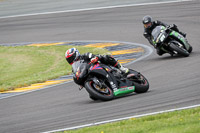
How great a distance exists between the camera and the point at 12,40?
24.1 metres

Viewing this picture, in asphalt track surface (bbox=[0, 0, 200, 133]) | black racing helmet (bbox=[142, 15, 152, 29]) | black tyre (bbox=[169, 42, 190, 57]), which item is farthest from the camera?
black racing helmet (bbox=[142, 15, 152, 29])

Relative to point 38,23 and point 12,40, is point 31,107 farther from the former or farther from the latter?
point 38,23

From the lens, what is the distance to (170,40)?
14820 millimetres

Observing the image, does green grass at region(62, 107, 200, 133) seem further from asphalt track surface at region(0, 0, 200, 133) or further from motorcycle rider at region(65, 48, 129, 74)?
motorcycle rider at region(65, 48, 129, 74)

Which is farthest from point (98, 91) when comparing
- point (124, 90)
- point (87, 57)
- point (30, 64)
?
point (30, 64)

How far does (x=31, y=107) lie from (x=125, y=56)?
665 cm

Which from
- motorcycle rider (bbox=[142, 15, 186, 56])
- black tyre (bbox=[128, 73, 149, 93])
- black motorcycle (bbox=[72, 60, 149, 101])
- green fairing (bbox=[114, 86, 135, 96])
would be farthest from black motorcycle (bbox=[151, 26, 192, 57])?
green fairing (bbox=[114, 86, 135, 96])

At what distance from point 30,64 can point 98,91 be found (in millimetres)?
9246

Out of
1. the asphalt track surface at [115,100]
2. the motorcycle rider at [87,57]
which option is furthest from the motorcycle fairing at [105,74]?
the asphalt track surface at [115,100]

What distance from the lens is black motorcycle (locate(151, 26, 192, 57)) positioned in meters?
14.6

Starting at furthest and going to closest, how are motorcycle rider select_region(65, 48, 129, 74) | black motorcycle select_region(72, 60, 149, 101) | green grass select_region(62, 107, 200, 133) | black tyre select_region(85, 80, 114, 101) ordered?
motorcycle rider select_region(65, 48, 129, 74) < black motorcycle select_region(72, 60, 149, 101) < black tyre select_region(85, 80, 114, 101) < green grass select_region(62, 107, 200, 133)

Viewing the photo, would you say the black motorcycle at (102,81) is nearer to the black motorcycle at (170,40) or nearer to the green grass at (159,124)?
the green grass at (159,124)

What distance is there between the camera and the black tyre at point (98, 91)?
10.0 metres

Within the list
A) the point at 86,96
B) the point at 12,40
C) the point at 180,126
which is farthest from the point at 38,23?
the point at 180,126
